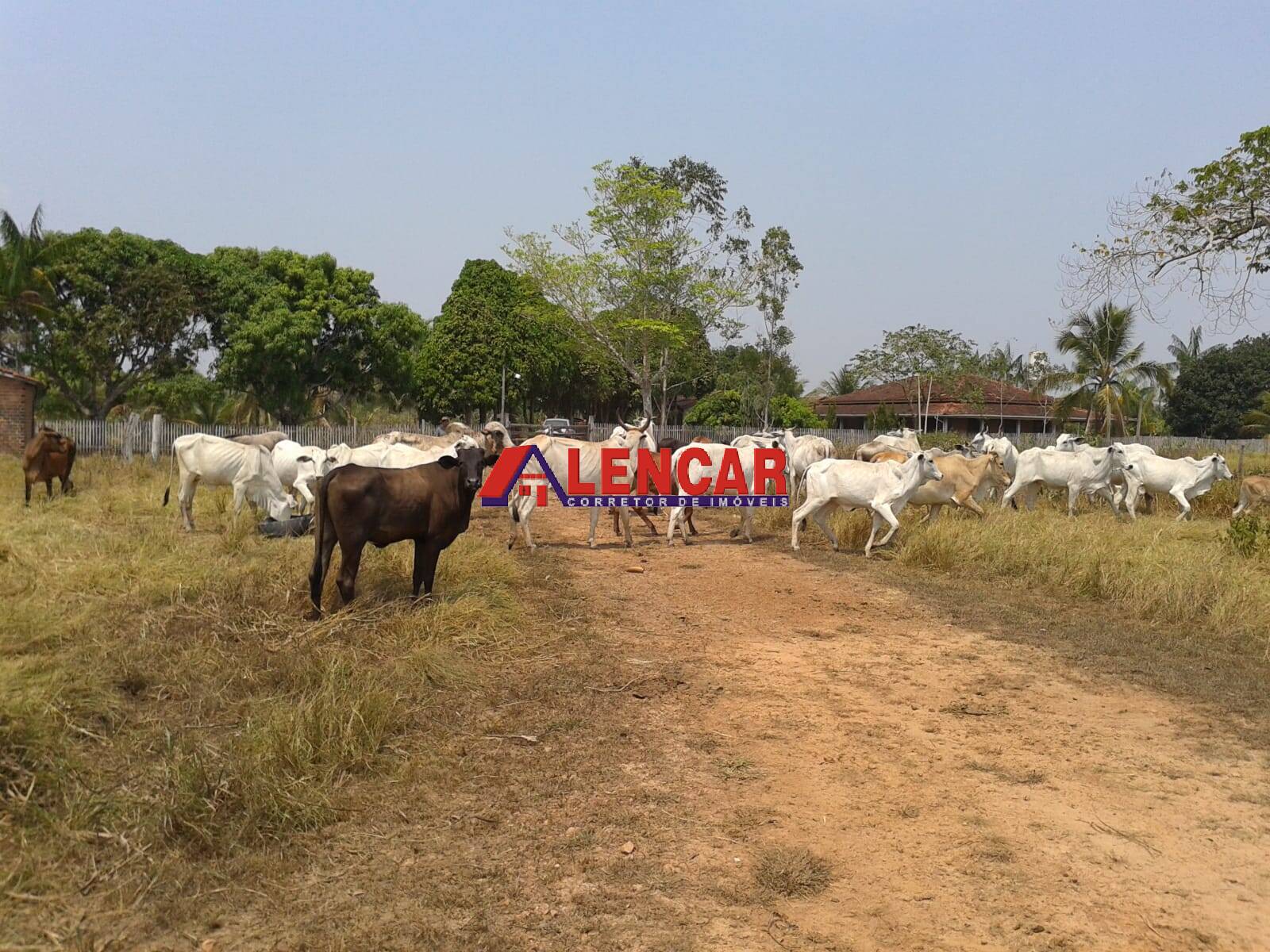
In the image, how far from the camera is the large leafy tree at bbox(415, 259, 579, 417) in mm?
38469

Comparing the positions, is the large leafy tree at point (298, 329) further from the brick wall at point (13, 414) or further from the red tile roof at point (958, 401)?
the red tile roof at point (958, 401)

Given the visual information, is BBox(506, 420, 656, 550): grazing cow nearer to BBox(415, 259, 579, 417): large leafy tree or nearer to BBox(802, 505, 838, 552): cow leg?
BBox(802, 505, 838, 552): cow leg

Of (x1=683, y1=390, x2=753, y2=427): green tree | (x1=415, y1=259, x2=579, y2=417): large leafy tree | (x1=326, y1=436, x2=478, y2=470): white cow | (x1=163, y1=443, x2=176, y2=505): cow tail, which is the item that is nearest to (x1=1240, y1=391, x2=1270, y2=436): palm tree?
(x1=683, y1=390, x2=753, y2=427): green tree

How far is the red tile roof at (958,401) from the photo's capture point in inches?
1548

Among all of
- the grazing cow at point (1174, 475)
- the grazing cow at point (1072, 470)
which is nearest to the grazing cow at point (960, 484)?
the grazing cow at point (1072, 470)

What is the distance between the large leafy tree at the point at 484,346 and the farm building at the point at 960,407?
610 inches

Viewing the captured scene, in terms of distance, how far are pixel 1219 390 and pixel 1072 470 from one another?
4258 centimetres

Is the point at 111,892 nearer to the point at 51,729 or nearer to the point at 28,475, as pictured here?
the point at 51,729

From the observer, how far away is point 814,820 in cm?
454

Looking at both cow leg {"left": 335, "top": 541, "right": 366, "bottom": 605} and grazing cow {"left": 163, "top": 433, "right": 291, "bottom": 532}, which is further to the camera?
grazing cow {"left": 163, "top": 433, "right": 291, "bottom": 532}

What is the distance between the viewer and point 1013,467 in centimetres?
1770

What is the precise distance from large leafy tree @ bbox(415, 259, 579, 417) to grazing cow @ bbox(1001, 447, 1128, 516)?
22698 millimetres

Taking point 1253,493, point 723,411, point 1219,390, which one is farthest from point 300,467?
point 1219,390

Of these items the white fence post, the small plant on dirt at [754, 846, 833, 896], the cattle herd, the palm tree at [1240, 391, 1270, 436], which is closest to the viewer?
the small plant on dirt at [754, 846, 833, 896]
